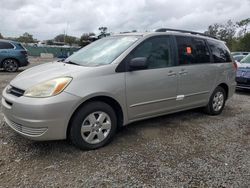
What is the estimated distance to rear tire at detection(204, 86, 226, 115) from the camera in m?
5.64

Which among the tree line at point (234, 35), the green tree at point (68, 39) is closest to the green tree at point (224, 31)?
the tree line at point (234, 35)

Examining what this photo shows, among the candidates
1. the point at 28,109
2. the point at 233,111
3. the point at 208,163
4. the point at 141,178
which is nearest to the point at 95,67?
the point at 28,109

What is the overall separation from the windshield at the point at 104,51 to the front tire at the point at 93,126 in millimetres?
705

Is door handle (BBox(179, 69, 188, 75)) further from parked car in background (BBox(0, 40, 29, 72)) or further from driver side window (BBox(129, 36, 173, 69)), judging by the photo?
parked car in background (BBox(0, 40, 29, 72))

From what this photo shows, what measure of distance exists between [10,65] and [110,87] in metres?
10.8

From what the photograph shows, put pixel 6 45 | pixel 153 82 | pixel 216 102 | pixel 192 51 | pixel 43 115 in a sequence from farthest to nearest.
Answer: pixel 6 45 → pixel 216 102 → pixel 192 51 → pixel 153 82 → pixel 43 115

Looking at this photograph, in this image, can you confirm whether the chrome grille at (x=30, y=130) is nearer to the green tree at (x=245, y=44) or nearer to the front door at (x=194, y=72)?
the front door at (x=194, y=72)

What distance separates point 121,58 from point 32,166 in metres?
1.89

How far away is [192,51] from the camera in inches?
201

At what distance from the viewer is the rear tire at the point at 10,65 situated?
12995 millimetres

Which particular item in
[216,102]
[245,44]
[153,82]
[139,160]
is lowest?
[139,160]

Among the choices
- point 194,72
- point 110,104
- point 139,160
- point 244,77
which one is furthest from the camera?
point 244,77

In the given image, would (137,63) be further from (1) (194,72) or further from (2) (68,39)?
(2) (68,39)

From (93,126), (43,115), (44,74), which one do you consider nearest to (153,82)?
(93,126)
